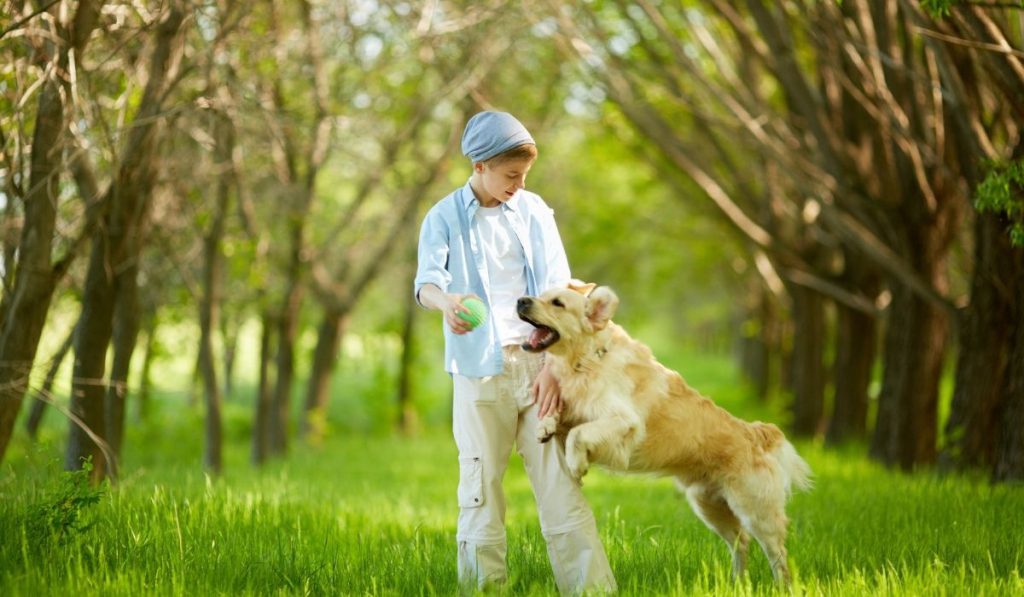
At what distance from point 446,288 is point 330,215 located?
45.6 ft

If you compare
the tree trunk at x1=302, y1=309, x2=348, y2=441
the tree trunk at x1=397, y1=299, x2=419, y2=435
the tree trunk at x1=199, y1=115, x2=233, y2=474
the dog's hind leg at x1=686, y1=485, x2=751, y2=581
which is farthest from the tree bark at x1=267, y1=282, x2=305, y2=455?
the dog's hind leg at x1=686, y1=485, x2=751, y2=581

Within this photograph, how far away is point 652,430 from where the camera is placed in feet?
17.2

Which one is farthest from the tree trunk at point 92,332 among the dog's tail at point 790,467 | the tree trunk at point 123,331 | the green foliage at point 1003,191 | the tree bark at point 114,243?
the green foliage at point 1003,191

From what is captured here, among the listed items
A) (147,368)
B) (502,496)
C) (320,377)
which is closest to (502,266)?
(502,496)

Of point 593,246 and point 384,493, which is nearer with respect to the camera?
point 384,493

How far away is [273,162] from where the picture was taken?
43.8 ft

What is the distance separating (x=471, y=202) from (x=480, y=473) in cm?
128

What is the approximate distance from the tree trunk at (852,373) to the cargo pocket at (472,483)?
10562 mm

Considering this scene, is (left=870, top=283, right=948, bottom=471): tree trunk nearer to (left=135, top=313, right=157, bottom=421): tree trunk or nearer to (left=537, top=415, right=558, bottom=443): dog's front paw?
(left=537, top=415, right=558, bottom=443): dog's front paw

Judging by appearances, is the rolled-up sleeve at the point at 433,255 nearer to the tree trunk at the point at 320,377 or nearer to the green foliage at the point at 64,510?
the green foliage at the point at 64,510

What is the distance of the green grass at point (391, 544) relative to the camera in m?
5.11

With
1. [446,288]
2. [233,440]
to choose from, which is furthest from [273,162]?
[233,440]

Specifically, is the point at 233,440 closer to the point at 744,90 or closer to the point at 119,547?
the point at 744,90

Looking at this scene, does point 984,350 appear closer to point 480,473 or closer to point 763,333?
point 480,473
